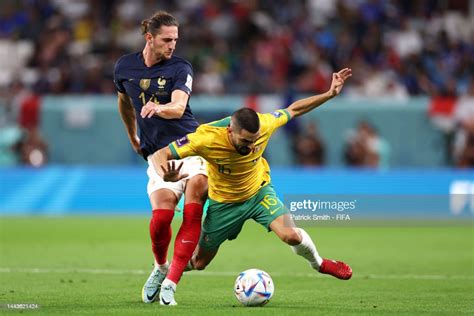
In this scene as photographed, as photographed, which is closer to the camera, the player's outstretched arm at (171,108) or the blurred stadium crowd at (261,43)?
the player's outstretched arm at (171,108)

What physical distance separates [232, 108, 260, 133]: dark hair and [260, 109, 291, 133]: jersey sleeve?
445 mm

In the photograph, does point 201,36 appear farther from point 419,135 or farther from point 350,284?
point 350,284

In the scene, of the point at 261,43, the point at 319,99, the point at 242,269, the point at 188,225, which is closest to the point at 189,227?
the point at 188,225

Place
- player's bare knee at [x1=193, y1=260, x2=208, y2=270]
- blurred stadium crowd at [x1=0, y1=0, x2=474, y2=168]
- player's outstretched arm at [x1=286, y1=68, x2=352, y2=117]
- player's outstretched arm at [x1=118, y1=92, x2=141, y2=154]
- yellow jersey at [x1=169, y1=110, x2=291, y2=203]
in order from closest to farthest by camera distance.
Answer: yellow jersey at [x1=169, y1=110, x2=291, y2=203] < player's outstretched arm at [x1=286, y1=68, x2=352, y2=117] < player's bare knee at [x1=193, y1=260, x2=208, y2=270] < player's outstretched arm at [x1=118, y1=92, x2=141, y2=154] < blurred stadium crowd at [x1=0, y1=0, x2=474, y2=168]

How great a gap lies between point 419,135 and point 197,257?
13.6 meters

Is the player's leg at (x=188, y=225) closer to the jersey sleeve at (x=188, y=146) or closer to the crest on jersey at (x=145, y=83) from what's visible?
the jersey sleeve at (x=188, y=146)

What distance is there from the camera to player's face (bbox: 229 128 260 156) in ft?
29.1

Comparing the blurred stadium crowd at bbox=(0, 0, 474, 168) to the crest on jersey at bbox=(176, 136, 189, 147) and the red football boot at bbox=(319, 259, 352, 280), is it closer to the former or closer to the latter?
the red football boot at bbox=(319, 259, 352, 280)

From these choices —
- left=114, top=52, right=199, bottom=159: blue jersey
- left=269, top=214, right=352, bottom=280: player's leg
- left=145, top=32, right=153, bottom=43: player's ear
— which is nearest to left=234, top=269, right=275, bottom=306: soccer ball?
left=269, top=214, right=352, bottom=280: player's leg

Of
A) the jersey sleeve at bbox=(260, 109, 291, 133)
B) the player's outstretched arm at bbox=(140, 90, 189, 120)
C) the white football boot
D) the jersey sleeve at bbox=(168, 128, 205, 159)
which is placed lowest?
the white football boot

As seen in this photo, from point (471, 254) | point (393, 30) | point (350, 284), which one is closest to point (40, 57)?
point (393, 30)

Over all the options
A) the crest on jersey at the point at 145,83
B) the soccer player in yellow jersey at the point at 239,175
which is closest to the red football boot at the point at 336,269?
the soccer player in yellow jersey at the point at 239,175

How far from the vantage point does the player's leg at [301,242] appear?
30.8 feet

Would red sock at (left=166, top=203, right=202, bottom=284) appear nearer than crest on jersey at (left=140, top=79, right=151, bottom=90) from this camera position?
Yes
